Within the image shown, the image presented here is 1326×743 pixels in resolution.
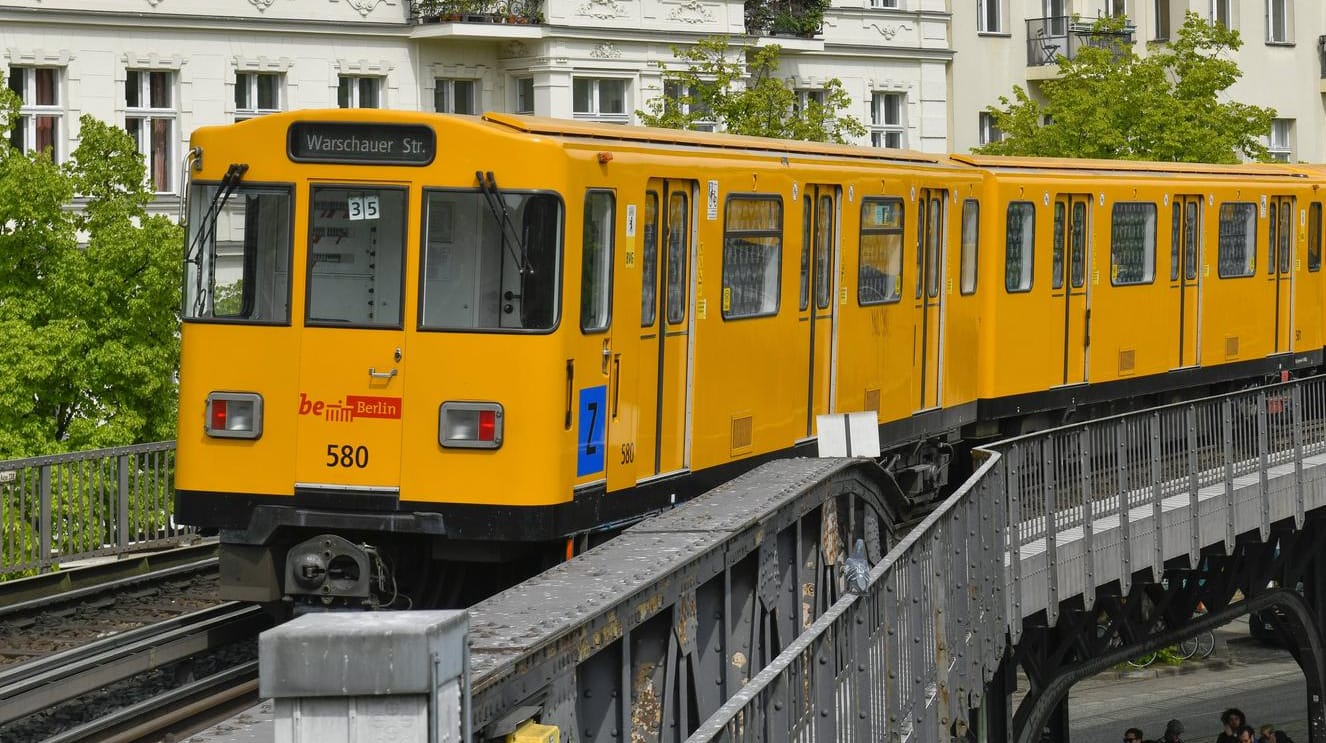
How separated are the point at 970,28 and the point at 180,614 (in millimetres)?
34536

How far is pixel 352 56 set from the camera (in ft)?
115

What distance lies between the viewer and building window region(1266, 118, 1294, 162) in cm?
5488

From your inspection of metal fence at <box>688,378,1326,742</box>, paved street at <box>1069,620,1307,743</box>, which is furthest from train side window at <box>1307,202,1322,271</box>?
paved street at <box>1069,620,1307,743</box>

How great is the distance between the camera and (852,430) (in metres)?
13.2

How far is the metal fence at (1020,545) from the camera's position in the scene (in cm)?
773

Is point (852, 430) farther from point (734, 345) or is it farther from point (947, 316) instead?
point (947, 316)

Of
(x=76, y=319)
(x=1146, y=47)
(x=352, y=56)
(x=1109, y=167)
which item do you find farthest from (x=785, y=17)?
(x=76, y=319)

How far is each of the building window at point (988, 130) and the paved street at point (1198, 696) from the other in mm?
11325

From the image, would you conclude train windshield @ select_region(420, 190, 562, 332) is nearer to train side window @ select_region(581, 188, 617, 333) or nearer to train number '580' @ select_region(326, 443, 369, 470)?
train side window @ select_region(581, 188, 617, 333)

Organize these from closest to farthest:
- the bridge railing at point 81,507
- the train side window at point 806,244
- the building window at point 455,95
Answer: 1. the train side window at point 806,244
2. the bridge railing at point 81,507
3. the building window at point 455,95

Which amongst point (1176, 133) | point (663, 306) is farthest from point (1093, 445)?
point (1176, 133)

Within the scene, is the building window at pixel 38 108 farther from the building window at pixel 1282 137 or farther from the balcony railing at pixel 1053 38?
the building window at pixel 1282 137

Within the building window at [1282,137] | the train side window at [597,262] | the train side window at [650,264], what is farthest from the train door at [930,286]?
the building window at [1282,137]

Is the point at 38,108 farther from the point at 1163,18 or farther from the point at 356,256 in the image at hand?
the point at 1163,18
